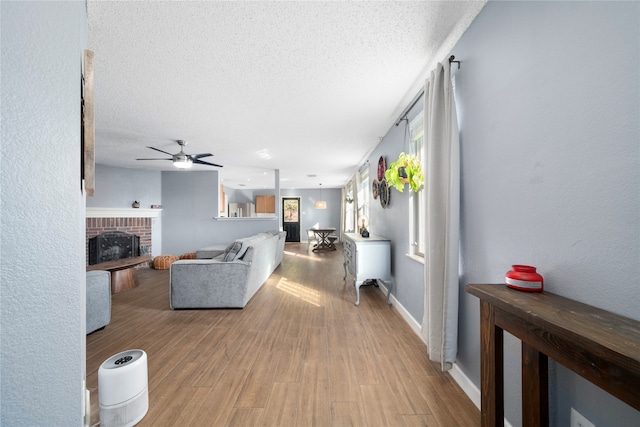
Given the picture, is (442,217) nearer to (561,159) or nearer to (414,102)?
(561,159)

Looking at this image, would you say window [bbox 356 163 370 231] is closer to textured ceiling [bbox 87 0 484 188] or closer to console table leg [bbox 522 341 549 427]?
textured ceiling [bbox 87 0 484 188]

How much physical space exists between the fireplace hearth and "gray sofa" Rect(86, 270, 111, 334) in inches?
135

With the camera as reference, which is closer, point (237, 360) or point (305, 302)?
point (237, 360)

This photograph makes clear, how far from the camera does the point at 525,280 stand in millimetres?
1002

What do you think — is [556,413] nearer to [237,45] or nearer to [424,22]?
[424,22]

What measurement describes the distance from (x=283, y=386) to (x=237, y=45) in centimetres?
240

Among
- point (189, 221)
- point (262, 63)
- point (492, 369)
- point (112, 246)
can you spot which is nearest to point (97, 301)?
point (262, 63)

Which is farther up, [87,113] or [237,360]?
[87,113]

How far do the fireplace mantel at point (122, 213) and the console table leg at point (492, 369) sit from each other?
6.78 meters

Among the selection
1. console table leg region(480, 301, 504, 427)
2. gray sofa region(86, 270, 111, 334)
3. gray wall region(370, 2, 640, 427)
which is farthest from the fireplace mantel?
console table leg region(480, 301, 504, 427)

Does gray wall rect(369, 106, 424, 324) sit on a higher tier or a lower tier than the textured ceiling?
lower

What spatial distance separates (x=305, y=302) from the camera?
3260 millimetres

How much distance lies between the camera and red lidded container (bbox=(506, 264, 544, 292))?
992mm

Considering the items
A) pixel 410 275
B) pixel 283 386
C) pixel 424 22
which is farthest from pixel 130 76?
pixel 410 275
